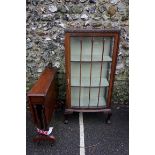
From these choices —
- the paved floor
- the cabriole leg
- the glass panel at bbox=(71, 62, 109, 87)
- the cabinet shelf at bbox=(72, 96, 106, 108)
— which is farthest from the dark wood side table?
the cabriole leg

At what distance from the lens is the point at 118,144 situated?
122 inches

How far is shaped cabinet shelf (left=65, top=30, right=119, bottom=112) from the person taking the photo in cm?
307

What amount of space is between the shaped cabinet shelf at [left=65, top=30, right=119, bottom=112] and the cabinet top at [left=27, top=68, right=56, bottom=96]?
0.27m

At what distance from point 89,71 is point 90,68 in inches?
1.9

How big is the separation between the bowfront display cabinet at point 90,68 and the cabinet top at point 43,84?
27cm

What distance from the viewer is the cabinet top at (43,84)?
2822 millimetres

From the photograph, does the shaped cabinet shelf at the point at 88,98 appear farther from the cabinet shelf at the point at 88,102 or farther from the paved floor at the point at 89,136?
the paved floor at the point at 89,136

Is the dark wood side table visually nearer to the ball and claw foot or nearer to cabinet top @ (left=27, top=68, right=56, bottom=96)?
cabinet top @ (left=27, top=68, right=56, bottom=96)

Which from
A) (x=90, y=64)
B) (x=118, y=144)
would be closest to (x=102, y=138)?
(x=118, y=144)

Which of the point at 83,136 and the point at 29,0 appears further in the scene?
the point at 29,0

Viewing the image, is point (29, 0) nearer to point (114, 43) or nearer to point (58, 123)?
point (114, 43)

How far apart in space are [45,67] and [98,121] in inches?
45.0

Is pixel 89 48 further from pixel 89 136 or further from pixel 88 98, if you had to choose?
pixel 89 136

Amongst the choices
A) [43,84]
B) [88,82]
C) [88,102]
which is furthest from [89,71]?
[43,84]
